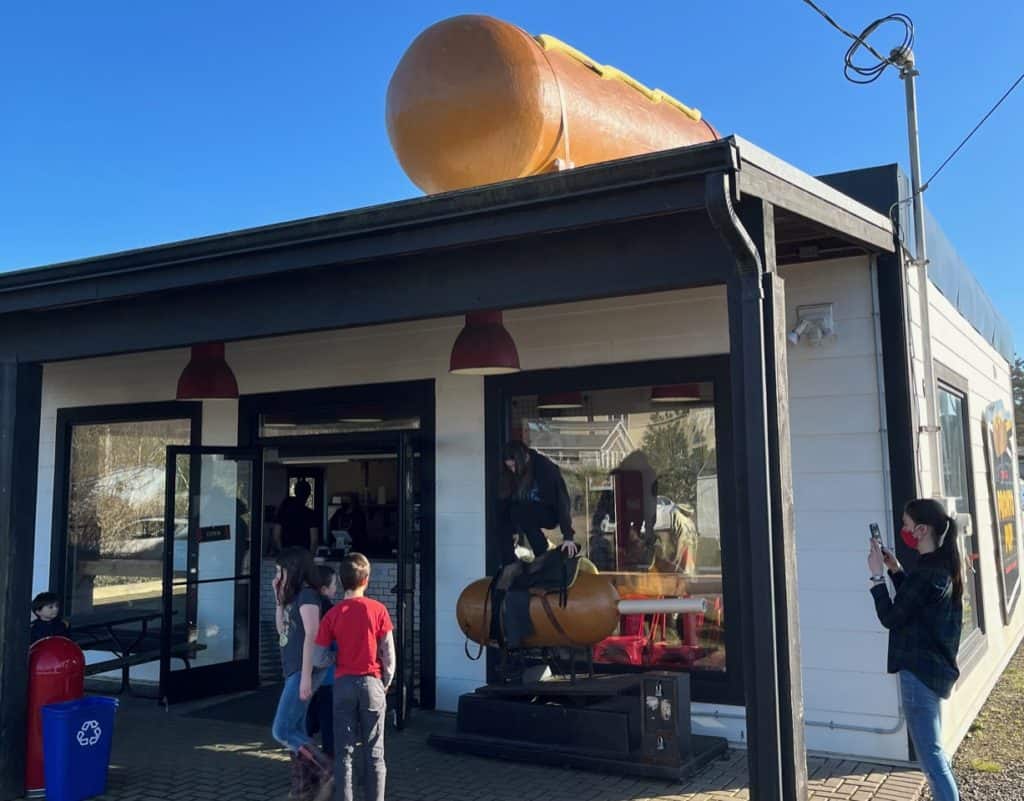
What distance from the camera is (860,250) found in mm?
5590

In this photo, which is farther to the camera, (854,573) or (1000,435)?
(1000,435)

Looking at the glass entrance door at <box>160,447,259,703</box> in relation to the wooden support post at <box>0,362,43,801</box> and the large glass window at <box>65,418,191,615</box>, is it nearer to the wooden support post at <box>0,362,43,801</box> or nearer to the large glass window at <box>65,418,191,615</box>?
the large glass window at <box>65,418,191,615</box>

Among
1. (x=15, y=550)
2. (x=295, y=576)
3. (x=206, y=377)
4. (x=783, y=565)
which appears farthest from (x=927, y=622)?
(x=206, y=377)

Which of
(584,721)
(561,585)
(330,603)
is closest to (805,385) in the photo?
(561,585)

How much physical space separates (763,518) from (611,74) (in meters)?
3.84

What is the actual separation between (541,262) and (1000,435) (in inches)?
324

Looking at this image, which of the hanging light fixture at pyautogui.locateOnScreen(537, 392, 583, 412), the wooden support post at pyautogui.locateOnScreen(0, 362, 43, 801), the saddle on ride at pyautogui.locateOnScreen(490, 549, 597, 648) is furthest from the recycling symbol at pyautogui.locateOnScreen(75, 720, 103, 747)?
the hanging light fixture at pyautogui.locateOnScreen(537, 392, 583, 412)

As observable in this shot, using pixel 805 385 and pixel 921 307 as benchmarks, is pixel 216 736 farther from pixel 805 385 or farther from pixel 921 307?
pixel 921 307

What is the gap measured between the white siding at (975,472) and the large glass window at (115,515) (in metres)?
6.52

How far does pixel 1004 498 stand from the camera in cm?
992

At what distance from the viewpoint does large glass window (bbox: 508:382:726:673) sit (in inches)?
242

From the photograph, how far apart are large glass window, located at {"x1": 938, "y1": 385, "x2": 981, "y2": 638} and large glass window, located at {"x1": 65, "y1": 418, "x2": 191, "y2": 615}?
263 inches

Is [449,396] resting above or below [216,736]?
above

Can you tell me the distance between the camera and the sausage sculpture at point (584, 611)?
5.43 m
